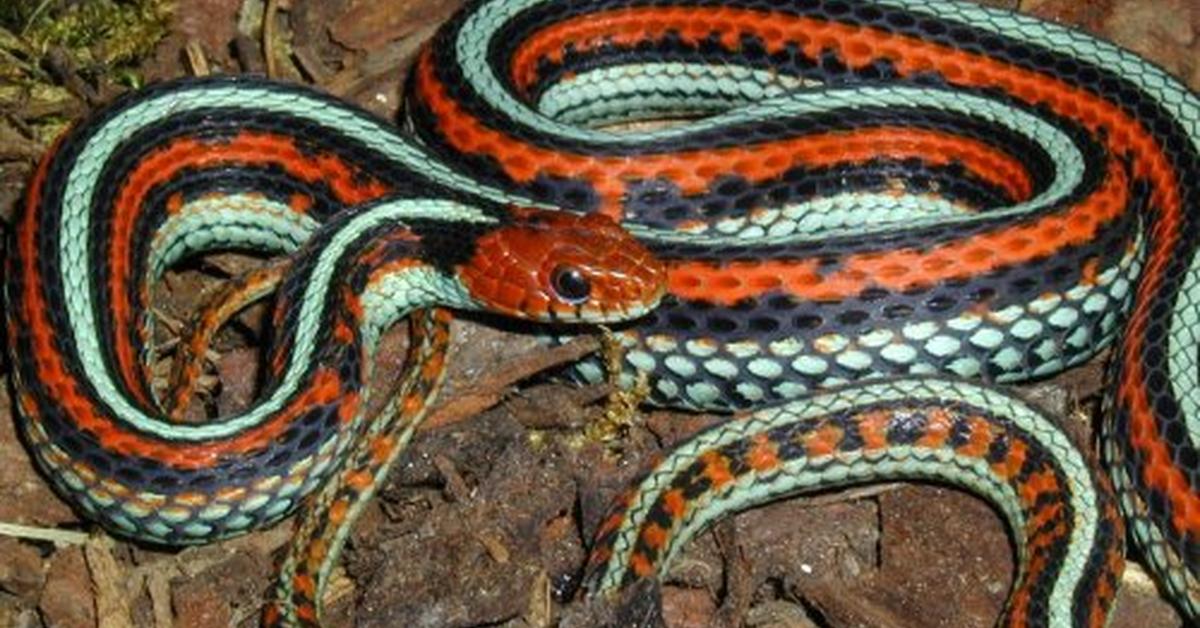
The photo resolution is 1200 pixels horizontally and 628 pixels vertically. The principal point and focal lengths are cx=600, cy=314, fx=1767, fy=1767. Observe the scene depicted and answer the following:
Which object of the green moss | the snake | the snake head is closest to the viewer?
the snake

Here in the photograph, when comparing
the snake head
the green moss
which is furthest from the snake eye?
the green moss

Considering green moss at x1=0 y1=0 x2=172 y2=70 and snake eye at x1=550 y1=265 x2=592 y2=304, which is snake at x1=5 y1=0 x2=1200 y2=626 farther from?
→ green moss at x1=0 y1=0 x2=172 y2=70

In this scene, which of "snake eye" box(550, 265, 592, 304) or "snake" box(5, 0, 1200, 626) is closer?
"snake" box(5, 0, 1200, 626)

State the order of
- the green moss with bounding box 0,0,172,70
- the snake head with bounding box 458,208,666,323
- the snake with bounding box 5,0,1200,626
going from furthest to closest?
the green moss with bounding box 0,0,172,70, the snake head with bounding box 458,208,666,323, the snake with bounding box 5,0,1200,626

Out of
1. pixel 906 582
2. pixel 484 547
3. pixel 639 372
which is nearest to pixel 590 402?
pixel 639 372

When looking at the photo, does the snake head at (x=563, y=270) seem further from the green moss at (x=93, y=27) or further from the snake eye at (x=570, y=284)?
the green moss at (x=93, y=27)

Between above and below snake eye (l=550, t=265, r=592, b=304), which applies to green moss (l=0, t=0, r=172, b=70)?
above
